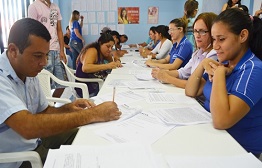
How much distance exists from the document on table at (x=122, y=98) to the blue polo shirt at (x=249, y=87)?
534mm

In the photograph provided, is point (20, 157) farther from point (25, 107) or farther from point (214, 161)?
point (214, 161)

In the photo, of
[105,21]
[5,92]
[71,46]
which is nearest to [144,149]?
[5,92]

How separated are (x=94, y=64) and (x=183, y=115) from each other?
173 centimetres

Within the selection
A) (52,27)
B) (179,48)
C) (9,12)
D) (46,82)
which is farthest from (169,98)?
(9,12)

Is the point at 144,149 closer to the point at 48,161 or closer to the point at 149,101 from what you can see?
the point at 48,161

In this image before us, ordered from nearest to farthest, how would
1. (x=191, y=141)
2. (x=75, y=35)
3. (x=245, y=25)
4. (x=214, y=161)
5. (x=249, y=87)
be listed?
1. (x=214, y=161)
2. (x=191, y=141)
3. (x=249, y=87)
4. (x=245, y=25)
5. (x=75, y=35)

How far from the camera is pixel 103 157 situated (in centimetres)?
78

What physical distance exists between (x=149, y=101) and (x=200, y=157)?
646 millimetres

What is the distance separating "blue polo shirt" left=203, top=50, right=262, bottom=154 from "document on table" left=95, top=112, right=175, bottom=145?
1.12ft

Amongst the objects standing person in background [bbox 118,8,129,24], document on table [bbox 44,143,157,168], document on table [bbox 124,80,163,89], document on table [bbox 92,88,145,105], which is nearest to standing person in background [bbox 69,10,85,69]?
standing person in background [bbox 118,8,129,24]

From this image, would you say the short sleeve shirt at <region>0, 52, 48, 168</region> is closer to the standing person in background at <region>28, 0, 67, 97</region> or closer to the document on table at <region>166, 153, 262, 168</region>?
the document on table at <region>166, 153, 262, 168</region>

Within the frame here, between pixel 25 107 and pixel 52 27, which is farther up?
pixel 52 27

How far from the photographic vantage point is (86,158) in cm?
77

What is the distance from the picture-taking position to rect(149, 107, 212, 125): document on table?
1.10m
